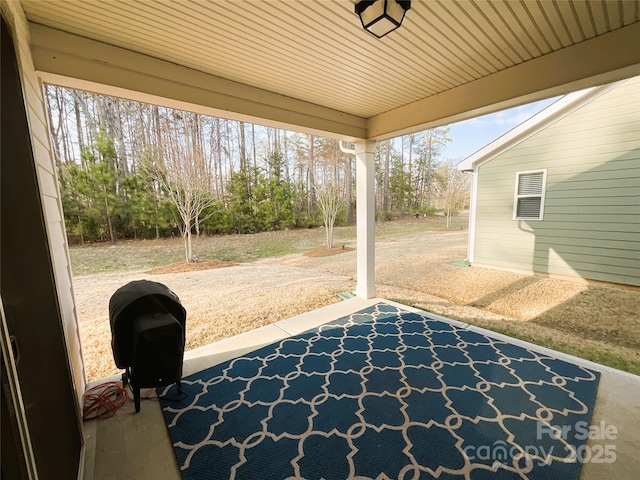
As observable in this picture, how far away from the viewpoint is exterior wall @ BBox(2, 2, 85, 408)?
1448 millimetres

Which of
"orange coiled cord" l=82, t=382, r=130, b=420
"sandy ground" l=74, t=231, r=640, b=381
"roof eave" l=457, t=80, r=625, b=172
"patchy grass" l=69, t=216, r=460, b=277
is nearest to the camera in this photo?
"orange coiled cord" l=82, t=382, r=130, b=420

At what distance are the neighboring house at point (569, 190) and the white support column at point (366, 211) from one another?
3460mm

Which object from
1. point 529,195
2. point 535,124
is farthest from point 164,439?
point 535,124

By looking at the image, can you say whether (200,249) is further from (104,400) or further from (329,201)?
(104,400)

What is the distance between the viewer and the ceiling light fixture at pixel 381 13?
4.67ft

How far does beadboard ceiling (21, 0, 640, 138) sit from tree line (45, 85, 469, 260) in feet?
9.39

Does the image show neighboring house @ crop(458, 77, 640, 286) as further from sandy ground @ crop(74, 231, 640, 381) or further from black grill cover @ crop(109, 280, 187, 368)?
black grill cover @ crop(109, 280, 187, 368)

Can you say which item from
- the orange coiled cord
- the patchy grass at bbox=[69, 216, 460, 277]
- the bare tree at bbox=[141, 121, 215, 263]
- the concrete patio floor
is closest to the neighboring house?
the concrete patio floor

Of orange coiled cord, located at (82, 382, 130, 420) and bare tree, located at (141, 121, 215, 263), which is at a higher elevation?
bare tree, located at (141, 121, 215, 263)

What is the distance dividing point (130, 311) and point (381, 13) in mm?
2381

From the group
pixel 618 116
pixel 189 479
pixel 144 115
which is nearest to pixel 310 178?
pixel 144 115

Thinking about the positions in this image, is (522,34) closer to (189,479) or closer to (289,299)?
(189,479)

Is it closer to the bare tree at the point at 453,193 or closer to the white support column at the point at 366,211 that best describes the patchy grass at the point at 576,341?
the white support column at the point at 366,211

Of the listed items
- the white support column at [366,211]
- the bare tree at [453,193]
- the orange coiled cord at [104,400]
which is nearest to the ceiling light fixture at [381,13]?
the white support column at [366,211]
